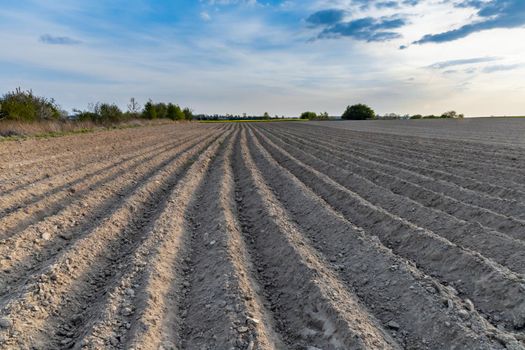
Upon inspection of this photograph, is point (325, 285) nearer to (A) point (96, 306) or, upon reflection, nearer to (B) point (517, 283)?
(B) point (517, 283)

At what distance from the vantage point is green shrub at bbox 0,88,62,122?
23.8 m

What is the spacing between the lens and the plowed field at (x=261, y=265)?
3.12 m

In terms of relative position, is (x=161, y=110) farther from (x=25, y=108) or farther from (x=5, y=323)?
(x=5, y=323)

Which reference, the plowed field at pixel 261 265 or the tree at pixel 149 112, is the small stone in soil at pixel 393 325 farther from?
the tree at pixel 149 112

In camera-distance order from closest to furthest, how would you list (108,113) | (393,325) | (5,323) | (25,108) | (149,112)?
(5,323), (393,325), (25,108), (108,113), (149,112)

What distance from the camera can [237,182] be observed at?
374 inches

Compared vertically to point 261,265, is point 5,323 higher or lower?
higher

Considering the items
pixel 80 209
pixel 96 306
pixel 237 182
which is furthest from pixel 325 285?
pixel 237 182

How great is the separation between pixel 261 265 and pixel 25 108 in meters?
26.8

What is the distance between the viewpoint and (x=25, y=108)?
2481cm

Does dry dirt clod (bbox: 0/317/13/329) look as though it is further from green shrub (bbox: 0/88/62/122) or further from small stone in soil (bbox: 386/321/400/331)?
green shrub (bbox: 0/88/62/122)

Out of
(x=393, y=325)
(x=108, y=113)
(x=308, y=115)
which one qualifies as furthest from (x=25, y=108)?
(x=308, y=115)

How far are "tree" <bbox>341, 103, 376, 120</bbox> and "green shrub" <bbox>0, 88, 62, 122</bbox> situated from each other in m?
81.2

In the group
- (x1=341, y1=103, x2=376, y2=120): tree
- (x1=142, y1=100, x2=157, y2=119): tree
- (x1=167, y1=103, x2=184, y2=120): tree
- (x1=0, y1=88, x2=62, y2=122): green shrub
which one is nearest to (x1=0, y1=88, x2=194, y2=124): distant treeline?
(x1=0, y1=88, x2=62, y2=122): green shrub
